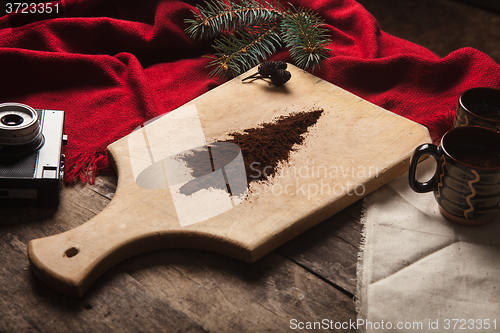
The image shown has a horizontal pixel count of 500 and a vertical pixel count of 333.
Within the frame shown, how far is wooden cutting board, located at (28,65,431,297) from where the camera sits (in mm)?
707

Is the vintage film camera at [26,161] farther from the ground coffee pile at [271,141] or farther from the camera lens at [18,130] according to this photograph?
the ground coffee pile at [271,141]

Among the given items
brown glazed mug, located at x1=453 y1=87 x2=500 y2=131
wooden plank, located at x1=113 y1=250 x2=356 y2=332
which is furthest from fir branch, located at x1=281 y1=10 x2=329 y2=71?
wooden plank, located at x1=113 y1=250 x2=356 y2=332

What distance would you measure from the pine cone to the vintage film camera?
532 millimetres

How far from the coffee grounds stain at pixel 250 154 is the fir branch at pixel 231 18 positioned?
0.39 m

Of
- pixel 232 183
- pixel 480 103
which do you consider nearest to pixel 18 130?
pixel 232 183

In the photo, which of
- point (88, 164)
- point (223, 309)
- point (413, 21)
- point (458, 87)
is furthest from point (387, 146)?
point (413, 21)

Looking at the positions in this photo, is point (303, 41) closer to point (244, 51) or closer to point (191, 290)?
point (244, 51)

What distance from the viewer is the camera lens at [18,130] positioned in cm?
76

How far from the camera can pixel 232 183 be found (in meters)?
0.82

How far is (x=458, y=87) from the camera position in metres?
1.11

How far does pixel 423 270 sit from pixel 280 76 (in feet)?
1.88

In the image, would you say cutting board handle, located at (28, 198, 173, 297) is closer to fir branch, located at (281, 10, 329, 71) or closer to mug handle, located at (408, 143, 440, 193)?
mug handle, located at (408, 143, 440, 193)

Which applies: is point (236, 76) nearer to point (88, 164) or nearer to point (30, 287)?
point (88, 164)

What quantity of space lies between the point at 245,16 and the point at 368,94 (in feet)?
1.34
